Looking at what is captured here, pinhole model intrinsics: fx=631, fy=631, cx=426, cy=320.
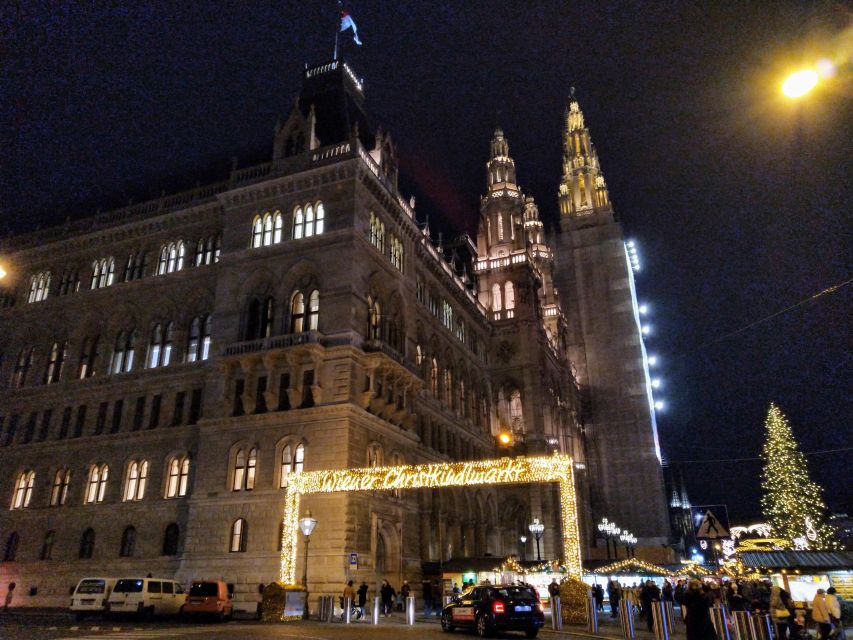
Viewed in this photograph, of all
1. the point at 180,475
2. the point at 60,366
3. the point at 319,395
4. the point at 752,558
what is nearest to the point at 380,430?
the point at 319,395

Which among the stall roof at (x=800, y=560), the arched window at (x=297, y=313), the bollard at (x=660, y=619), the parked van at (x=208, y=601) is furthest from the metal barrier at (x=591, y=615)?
the arched window at (x=297, y=313)

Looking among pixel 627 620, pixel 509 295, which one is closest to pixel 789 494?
pixel 509 295

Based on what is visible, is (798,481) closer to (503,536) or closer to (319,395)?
(503,536)

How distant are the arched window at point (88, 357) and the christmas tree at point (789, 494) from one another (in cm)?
4947

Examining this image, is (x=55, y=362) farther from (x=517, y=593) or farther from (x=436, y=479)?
(x=517, y=593)

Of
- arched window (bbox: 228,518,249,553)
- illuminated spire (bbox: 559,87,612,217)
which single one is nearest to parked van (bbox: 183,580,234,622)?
arched window (bbox: 228,518,249,553)

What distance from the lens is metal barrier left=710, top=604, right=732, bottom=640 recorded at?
1401cm

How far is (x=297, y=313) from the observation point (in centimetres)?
3716

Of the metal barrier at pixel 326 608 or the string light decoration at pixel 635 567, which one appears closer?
the metal barrier at pixel 326 608

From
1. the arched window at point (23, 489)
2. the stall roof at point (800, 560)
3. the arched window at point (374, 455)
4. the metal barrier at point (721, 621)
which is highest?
the arched window at point (374, 455)

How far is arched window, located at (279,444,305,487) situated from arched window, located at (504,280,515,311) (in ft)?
116

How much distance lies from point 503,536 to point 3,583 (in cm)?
3704

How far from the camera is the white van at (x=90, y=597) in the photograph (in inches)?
1024

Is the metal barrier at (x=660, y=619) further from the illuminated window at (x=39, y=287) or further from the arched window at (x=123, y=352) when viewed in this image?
the illuminated window at (x=39, y=287)
